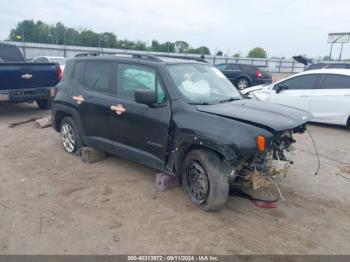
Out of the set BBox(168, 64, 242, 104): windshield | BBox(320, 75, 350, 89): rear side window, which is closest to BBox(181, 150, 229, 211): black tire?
BBox(168, 64, 242, 104): windshield

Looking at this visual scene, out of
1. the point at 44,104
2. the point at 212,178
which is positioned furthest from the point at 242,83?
the point at 212,178

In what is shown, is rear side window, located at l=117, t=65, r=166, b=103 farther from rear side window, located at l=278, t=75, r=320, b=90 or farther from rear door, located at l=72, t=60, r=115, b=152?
rear side window, located at l=278, t=75, r=320, b=90

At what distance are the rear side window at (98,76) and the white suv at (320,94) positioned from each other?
4163 millimetres

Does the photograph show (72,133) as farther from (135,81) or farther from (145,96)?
(145,96)

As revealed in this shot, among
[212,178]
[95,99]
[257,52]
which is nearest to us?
[212,178]

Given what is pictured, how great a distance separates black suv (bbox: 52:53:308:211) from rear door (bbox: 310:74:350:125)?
14.9ft

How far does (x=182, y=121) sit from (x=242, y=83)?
14.3 meters

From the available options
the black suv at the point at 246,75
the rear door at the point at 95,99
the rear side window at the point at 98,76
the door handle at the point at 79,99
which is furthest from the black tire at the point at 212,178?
the black suv at the point at 246,75

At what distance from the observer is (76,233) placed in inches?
135

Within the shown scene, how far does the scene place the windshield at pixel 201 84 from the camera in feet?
13.8

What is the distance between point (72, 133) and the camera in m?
5.86

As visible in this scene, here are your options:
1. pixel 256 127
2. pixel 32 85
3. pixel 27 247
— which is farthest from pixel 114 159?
pixel 32 85

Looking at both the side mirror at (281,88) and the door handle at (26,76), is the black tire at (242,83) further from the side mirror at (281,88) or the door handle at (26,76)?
the door handle at (26,76)

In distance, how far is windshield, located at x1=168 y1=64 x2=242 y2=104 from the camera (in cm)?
421
